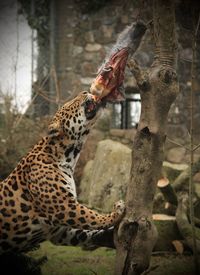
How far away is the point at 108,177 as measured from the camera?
5938 millimetres

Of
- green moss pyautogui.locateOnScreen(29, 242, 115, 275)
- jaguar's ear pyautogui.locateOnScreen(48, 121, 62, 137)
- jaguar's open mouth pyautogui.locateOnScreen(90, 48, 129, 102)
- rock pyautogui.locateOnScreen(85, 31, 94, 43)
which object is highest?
rock pyautogui.locateOnScreen(85, 31, 94, 43)

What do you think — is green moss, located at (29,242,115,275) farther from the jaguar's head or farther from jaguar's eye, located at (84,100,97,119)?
jaguar's eye, located at (84,100,97,119)

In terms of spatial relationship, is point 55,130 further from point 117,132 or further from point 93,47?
point 93,47

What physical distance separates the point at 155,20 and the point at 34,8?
5544 mm

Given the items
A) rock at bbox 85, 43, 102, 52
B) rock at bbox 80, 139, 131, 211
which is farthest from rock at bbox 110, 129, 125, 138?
rock at bbox 85, 43, 102, 52

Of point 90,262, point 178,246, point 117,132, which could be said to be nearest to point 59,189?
point 90,262

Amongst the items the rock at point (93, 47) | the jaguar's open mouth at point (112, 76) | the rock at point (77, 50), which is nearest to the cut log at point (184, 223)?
the jaguar's open mouth at point (112, 76)

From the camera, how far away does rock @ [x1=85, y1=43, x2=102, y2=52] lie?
795 cm

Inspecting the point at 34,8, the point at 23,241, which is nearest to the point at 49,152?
Result: the point at 23,241

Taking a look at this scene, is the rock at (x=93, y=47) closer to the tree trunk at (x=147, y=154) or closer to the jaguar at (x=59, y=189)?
the jaguar at (x=59, y=189)

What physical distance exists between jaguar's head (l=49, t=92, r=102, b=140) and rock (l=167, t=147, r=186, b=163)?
418 centimetres

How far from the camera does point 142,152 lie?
3.08 meters

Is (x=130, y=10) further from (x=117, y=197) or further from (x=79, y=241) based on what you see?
(x=79, y=241)

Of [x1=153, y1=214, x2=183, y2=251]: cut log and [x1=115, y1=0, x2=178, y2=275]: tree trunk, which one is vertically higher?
[x1=115, y1=0, x2=178, y2=275]: tree trunk
